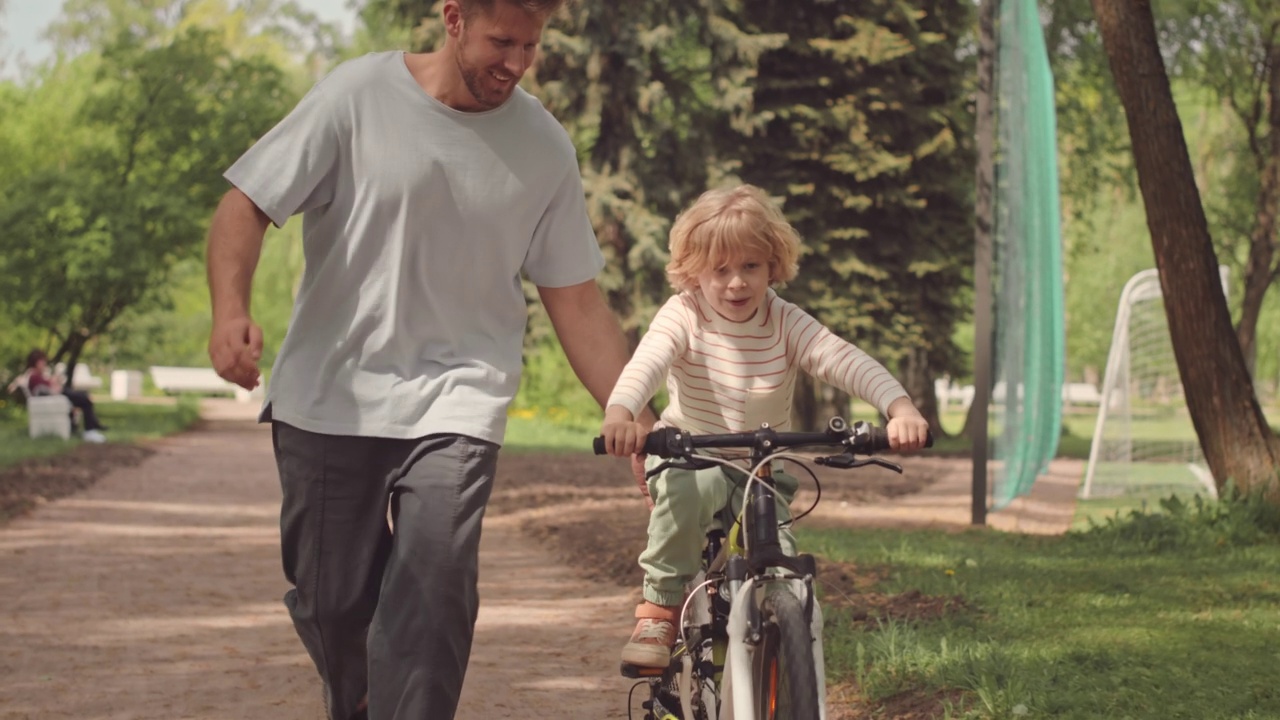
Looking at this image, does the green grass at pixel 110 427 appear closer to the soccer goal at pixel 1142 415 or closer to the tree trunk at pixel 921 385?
the soccer goal at pixel 1142 415

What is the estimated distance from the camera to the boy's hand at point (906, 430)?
357cm

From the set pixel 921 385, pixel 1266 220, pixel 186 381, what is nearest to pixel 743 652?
pixel 921 385

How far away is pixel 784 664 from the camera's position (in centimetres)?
331

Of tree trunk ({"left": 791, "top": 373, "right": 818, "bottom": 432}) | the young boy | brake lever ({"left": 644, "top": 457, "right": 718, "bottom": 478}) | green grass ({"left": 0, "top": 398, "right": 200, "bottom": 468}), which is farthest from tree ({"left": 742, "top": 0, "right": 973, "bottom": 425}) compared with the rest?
brake lever ({"left": 644, "top": 457, "right": 718, "bottom": 478})

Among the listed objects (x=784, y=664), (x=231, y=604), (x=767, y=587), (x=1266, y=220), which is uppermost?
(x=1266, y=220)

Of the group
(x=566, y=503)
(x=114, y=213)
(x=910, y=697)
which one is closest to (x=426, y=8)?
(x=114, y=213)

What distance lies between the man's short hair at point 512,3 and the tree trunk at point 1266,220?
27857 mm

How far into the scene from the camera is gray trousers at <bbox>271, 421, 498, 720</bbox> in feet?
11.9

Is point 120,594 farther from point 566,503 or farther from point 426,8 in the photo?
point 426,8

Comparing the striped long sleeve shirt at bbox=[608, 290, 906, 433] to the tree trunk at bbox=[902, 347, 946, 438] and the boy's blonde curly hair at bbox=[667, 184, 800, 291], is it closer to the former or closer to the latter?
the boy's blonde curly hair at bbox=[667, 184, 800, 291]

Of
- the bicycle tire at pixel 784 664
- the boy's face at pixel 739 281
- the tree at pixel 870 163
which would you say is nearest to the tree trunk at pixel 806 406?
the tree at pixel 870 163

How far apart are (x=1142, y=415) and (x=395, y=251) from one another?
1643cm

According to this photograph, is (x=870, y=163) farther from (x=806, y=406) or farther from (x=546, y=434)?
(x=546, y=434)

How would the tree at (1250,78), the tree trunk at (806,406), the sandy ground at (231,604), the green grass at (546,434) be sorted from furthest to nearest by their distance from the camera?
the tree at (1250,78), the tree trunk at (806,406), the green grass at (546,434), the sandy ground at (231,604)
